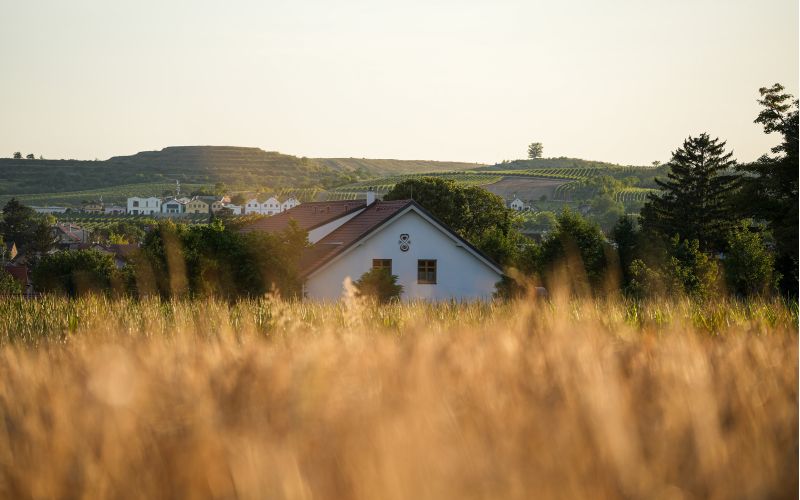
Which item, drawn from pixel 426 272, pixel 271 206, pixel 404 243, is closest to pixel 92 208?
pixel 271 206

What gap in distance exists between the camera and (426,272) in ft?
153

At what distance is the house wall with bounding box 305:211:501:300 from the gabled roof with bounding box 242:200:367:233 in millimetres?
5613

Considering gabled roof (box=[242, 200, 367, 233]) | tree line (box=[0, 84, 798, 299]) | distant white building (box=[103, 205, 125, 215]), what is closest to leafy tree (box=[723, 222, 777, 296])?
tree line (box=[0, 84, 798, 299])

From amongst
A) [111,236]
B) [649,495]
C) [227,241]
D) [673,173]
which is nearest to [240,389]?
[649,495]

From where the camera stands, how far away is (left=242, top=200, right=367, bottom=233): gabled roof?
167ft

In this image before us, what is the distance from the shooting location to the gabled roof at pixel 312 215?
51.0m

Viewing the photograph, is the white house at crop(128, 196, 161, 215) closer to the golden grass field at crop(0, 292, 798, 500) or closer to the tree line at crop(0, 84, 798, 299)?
the tree line at crop(0, 84, 798, 299)

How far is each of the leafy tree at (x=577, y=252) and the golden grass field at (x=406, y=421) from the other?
38.4m

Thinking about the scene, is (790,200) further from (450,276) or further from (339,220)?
(339,220)

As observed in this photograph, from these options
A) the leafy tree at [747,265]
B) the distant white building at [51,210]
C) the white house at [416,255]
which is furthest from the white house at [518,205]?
the leafy tree at [747,265]

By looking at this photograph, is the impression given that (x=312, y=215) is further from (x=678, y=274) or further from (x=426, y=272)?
(x=678, y=274)

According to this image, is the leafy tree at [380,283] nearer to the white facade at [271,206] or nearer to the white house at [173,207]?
the white house at [173,207]

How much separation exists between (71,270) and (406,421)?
2478 inches

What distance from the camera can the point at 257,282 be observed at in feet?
108
